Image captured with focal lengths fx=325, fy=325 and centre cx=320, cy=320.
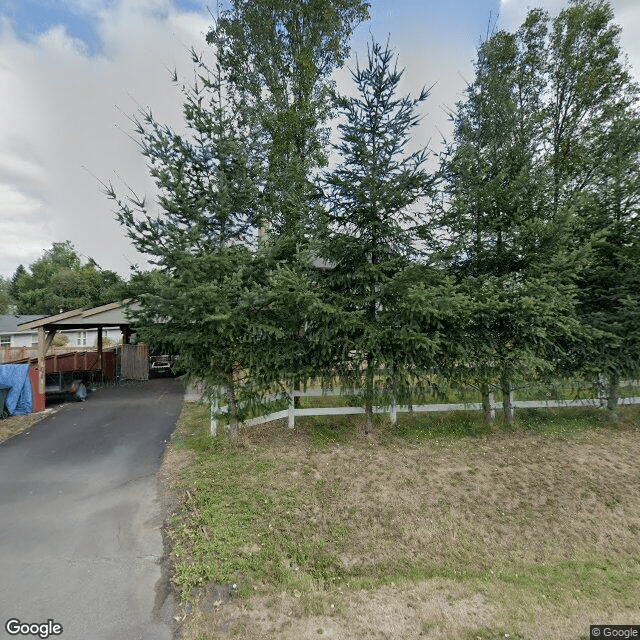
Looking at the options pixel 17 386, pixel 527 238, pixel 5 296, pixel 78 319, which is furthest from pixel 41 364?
pixel 5 296

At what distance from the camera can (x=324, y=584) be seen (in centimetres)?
337

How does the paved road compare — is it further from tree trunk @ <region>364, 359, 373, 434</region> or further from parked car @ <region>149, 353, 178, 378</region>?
parked car @ <region>149, 353, 178, 378</region>

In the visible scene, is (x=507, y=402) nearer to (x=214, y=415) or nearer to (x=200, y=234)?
(x=214, y=415)

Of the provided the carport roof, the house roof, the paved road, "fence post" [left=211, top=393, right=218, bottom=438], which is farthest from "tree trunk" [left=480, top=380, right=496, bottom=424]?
the house roof

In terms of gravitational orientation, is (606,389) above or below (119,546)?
above

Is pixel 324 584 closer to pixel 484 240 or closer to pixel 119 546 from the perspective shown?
pixel 119 546

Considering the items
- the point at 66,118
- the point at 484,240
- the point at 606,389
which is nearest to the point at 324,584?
the point at 484,240

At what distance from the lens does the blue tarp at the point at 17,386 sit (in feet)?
29.2

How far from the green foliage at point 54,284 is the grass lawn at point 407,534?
2005cm

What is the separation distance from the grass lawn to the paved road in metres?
0.41

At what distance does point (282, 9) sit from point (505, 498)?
44.9 feet

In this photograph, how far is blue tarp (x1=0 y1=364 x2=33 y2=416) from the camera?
351 inches

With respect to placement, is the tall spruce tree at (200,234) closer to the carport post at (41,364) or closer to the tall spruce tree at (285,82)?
the tall spruce tree at (285,82)

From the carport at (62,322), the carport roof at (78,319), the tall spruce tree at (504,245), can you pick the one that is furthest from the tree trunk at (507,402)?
the carport roof at (78,319)
